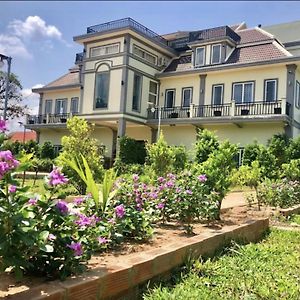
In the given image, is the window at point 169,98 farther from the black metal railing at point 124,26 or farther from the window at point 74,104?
the window at point 74,104

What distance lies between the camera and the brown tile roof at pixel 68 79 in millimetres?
29303

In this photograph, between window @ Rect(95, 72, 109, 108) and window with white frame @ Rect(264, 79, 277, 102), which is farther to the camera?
window @ Rect(95, 72, 109, 108)

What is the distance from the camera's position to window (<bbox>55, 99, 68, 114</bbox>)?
1137 inches

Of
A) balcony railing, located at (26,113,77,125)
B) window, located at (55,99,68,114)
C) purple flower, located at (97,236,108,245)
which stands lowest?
purple flower, located at (97,236,108,245)

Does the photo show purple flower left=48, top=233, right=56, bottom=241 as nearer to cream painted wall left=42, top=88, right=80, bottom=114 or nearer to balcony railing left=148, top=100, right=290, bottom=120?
balcony railing left=148, top=100, right=290, bottom=120

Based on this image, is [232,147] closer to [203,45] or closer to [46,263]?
[46,263]

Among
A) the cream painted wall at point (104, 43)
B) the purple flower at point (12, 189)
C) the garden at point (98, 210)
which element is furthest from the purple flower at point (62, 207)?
the cream painted wall at point (104, 43)

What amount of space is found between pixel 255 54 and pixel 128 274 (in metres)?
20.7

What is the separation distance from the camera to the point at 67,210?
2564 millimetres

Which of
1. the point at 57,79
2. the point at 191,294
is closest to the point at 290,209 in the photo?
the point at 191,294

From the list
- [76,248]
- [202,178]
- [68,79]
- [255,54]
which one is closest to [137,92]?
[255,54]

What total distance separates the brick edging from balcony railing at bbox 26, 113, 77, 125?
23.8 m

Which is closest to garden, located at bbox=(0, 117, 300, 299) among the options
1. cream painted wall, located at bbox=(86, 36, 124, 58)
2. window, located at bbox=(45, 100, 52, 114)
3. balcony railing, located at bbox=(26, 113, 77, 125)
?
cream painted wall, located at bbox=(86, 36, 124, 58)

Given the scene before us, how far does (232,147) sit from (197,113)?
16081mm
